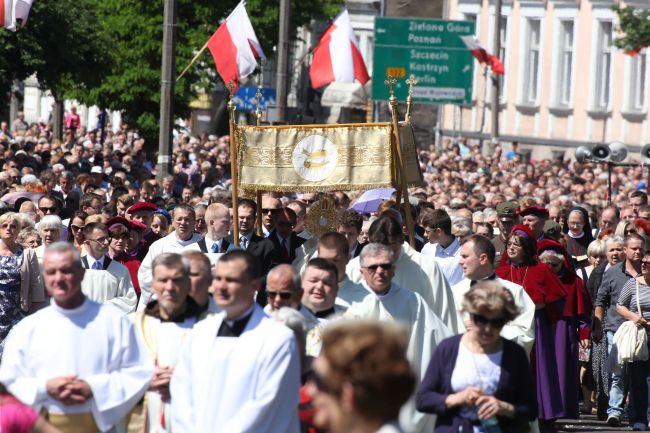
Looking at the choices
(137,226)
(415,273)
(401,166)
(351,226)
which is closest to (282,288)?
(415,273)

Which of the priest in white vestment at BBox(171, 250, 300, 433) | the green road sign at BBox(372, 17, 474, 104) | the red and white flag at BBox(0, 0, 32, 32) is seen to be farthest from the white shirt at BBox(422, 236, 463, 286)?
the green road sign at BBox(372, 17, 474, 104)

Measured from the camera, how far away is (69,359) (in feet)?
25.1

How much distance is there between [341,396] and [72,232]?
Answer: 8963 millimetres

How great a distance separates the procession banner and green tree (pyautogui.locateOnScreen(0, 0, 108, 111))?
36.6ft

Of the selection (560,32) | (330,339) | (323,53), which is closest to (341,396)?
(330,339)

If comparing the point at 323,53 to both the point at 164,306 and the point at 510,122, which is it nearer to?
the point at 164,306

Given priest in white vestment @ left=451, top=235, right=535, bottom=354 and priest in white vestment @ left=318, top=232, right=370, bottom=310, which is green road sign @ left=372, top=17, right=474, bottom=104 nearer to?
priest in white vestment @ left=451, top=235, right=535, bottom=354

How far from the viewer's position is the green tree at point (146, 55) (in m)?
37.7

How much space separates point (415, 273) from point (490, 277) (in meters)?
0.57

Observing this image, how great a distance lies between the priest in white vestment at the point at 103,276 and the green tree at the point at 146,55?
977 inches

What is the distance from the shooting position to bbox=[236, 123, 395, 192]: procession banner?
14.1 meters

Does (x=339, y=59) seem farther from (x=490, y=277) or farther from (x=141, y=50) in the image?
(x=141, y=50)

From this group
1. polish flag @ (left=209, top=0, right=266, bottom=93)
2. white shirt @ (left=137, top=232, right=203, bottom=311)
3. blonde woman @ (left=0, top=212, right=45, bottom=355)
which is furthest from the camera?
polish flag @ (left=209, top=0, right=266, bottom=93)

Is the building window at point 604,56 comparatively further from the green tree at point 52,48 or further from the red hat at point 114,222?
the red hat at point 114,222
